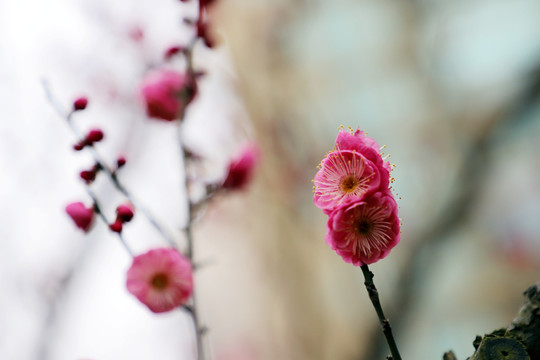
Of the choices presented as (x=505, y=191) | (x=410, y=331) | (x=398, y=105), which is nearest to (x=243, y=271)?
(x=410, y=331)

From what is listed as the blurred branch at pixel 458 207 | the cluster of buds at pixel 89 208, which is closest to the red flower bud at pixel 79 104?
the cluster of buds at pixel 89 208

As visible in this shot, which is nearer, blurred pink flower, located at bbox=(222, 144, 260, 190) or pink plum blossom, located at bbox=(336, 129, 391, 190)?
pink plum blossom, located at bbox=(336, 129, 391, 190)

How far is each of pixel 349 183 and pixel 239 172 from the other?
20cm

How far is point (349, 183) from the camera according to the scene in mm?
321

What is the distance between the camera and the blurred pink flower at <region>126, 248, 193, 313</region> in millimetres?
423

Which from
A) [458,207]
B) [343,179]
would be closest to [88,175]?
[343,179]

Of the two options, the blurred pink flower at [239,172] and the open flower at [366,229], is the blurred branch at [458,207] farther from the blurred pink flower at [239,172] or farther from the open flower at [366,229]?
the open flower at [366,229]

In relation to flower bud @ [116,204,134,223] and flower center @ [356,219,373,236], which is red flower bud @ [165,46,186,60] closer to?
flower bud @ [116,204,134,223]

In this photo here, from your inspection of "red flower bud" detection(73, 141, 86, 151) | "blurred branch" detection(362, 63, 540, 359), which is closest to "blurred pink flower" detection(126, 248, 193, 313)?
"red flower bud" detection(73, 141, 86, 151)

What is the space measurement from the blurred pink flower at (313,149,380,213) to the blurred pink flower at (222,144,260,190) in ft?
0.58

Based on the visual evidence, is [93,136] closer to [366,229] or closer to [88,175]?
[88,175]

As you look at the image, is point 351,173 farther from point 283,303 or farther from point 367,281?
point 283,303

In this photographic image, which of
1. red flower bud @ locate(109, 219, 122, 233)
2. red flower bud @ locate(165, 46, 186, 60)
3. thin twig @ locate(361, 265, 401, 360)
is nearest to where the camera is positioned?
thin twig @ locate(361, 265, 401, 360)

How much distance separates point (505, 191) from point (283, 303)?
80cm
